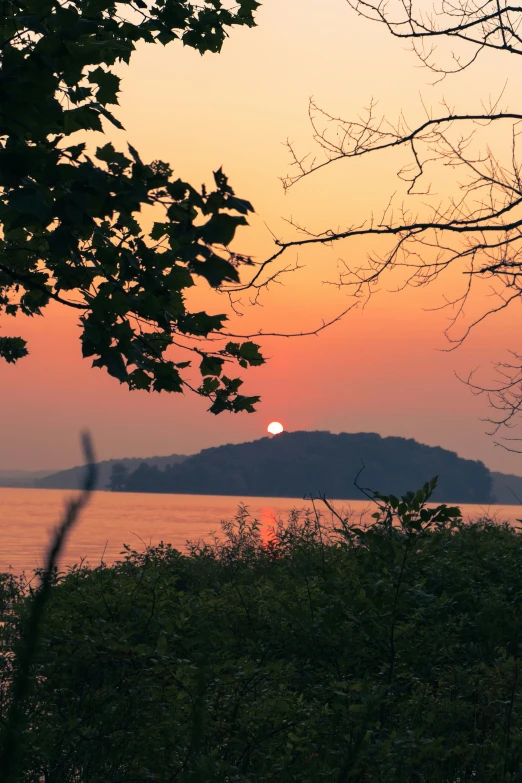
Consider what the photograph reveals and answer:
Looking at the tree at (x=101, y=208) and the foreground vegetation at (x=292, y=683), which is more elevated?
the tree at (x=101, y=208)

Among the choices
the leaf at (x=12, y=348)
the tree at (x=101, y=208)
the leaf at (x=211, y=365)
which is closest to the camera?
the tree at (x=101, y=208)

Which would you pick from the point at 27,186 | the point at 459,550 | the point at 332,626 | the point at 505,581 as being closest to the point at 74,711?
the point at 332,626

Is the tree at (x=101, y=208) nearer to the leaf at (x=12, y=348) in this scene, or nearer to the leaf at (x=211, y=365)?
the leaf at (x=211, y=365)

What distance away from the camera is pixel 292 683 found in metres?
8.73

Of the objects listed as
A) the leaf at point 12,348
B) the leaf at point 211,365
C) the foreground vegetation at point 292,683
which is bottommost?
the foreground vegetation at point 292,683

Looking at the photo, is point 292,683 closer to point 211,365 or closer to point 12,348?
point 211,365

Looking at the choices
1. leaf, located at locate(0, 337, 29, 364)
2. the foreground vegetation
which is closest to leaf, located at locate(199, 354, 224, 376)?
the foreground vegetation

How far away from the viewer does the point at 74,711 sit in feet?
23.8

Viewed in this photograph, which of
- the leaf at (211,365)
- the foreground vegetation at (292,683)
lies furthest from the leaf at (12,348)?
the leaf at (211,365)

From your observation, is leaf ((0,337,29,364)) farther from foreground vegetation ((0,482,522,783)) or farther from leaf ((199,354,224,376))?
leaf ((199,354,224,376))

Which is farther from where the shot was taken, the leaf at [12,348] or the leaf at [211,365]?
the leaf at [12,348]

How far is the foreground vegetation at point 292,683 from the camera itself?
5.93 meters

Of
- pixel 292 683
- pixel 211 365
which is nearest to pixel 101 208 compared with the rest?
pixel 211 365

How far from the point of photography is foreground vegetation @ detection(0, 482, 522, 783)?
593cm
